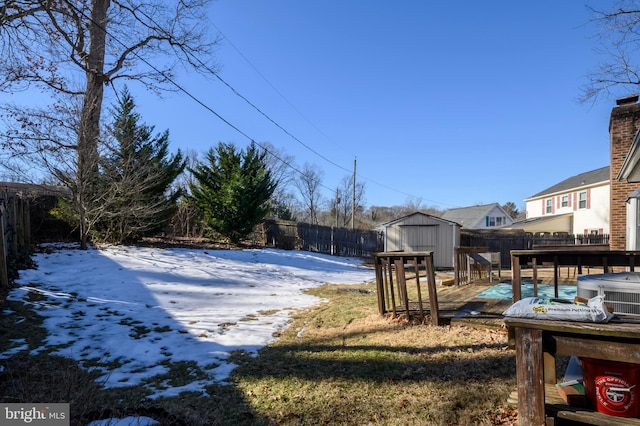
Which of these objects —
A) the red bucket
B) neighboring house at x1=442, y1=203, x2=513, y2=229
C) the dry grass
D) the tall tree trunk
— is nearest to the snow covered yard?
the dry grass

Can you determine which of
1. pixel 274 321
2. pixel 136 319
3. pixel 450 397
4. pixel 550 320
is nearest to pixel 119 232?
pixel 136 319

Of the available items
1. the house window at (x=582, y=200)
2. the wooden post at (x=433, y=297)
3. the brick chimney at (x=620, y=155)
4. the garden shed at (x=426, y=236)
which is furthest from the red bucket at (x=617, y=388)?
the house window at (x=582, y=200)

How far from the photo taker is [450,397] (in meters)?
2.87

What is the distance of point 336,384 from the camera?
10.7ft

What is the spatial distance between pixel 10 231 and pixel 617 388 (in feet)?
32.0

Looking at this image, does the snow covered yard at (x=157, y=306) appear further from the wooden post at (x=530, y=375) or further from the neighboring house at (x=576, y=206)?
the neighboring house at (x=576, y=206)

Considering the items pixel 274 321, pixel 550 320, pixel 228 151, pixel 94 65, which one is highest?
pixel 94 65

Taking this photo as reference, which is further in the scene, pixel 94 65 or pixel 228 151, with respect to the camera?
pixel 228 151

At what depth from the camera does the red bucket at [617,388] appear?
1780mm

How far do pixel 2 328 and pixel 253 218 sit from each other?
37.5 feet

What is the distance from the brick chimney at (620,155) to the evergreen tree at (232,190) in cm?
1238

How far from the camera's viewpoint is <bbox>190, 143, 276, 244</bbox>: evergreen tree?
1551 centimetres

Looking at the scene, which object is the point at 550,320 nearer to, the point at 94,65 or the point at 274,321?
the point at 274,321

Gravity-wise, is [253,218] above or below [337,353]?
above
